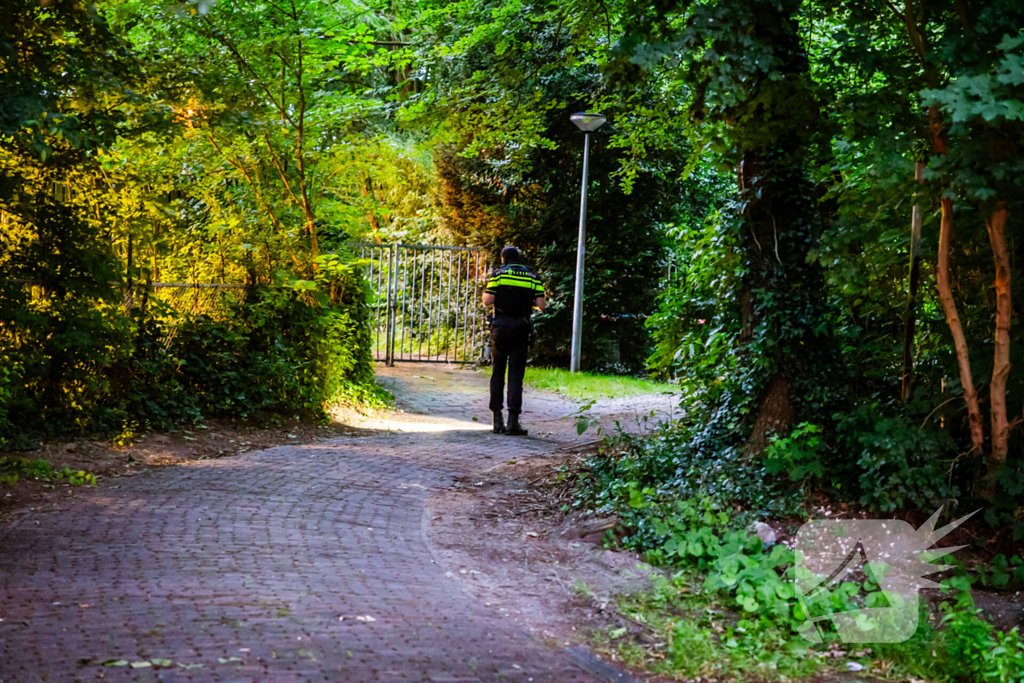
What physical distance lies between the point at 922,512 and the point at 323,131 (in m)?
7.30

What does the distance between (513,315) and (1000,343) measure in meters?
5.69

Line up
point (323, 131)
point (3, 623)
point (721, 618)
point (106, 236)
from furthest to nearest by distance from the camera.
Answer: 1. point (323, 131)
2. point (106, 236)
3. point (721, 618)
4. point (3, 623)

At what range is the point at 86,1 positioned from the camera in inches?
247

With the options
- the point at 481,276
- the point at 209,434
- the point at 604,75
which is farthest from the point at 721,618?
the point at 481,276

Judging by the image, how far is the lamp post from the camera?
55.2ft

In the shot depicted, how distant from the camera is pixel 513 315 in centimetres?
1073

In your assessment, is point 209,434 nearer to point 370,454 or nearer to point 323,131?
point 370,454

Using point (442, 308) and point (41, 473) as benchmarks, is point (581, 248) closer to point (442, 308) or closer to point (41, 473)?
point (442, 308)

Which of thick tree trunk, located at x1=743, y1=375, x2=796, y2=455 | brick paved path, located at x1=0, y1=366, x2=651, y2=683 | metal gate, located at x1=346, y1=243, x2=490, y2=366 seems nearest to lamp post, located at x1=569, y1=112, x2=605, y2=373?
metal gate, located at x1=346, y1=243, x2=490, y2=366

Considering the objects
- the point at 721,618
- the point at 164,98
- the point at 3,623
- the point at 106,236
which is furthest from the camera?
the point at 106,236

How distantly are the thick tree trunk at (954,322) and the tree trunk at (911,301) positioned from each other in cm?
38

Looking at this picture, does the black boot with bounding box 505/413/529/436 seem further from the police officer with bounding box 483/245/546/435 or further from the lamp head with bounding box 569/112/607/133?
the lamp head with bounding box 569/112/607/133

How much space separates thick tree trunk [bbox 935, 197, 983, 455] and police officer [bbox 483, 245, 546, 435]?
512 cm
